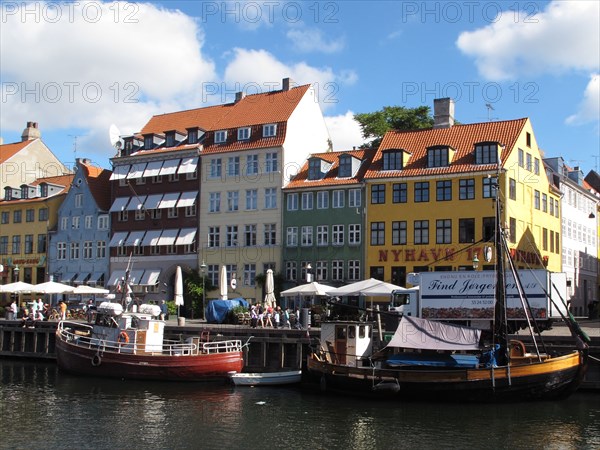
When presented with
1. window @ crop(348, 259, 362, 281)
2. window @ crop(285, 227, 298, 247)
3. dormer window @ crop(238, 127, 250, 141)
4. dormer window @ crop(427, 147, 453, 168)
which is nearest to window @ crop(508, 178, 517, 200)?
dormer window @ crop(427, 147, 453, 168)

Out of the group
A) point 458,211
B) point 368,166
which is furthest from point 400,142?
point 458,211

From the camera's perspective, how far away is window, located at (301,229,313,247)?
58.7 metres

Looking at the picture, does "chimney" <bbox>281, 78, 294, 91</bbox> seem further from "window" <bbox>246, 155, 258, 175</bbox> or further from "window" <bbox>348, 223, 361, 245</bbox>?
"window" <bbox>348, 223, 361, 245</bbox>

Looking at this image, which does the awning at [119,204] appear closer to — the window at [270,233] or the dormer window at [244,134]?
the dormer window at [244,134]

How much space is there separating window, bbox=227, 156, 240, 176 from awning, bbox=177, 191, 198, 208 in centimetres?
336

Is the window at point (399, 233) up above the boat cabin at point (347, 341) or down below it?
above

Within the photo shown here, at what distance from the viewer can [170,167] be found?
6450 cm

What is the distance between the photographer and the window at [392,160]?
183 feet

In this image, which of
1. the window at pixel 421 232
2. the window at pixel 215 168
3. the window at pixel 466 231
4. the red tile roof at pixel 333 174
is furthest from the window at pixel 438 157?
the window at pixel 215 168

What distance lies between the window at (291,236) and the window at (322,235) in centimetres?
190

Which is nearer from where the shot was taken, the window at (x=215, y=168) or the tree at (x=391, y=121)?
the window at (x=215, y=168)

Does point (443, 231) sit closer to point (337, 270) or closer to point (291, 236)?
point (337, 270)

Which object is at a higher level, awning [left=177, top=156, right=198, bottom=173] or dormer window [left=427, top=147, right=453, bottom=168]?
awning [left=177, top=156, right=198, bottom=173]

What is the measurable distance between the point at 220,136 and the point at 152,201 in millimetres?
7605
